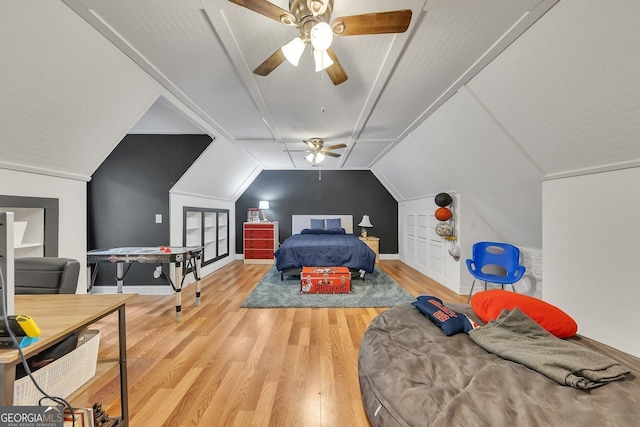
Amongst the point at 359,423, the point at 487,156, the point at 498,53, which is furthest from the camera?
the point at 487,156

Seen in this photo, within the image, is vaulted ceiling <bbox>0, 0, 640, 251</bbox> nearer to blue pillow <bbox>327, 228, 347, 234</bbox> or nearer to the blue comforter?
the blue comforter

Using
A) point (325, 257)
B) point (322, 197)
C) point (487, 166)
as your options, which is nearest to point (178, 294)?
point (325, 257)

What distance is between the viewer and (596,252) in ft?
7.12

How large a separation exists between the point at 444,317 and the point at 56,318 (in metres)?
2.00

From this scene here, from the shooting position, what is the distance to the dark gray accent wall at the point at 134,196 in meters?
3.91

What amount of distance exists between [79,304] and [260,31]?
1.95m

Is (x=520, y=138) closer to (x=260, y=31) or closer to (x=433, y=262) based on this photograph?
(x=260, y=31)

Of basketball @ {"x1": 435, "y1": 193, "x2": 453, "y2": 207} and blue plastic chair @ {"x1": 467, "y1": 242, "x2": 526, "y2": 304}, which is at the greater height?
basketball @ {"x1": 435, "y1": 193, "x2": 453, "y2": 207}

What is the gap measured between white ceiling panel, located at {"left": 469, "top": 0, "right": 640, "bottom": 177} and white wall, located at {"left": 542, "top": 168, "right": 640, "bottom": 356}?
197 millimetres

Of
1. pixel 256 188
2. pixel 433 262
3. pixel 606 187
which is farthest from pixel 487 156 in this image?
pixel 256 188

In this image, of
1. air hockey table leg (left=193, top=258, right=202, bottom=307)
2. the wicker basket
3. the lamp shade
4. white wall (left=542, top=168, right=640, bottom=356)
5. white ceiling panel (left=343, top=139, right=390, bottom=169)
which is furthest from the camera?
the lamp shade

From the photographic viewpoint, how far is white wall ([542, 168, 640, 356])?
1938 mm

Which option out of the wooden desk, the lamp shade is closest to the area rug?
the lamp shade

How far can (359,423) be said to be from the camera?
1.57 m
